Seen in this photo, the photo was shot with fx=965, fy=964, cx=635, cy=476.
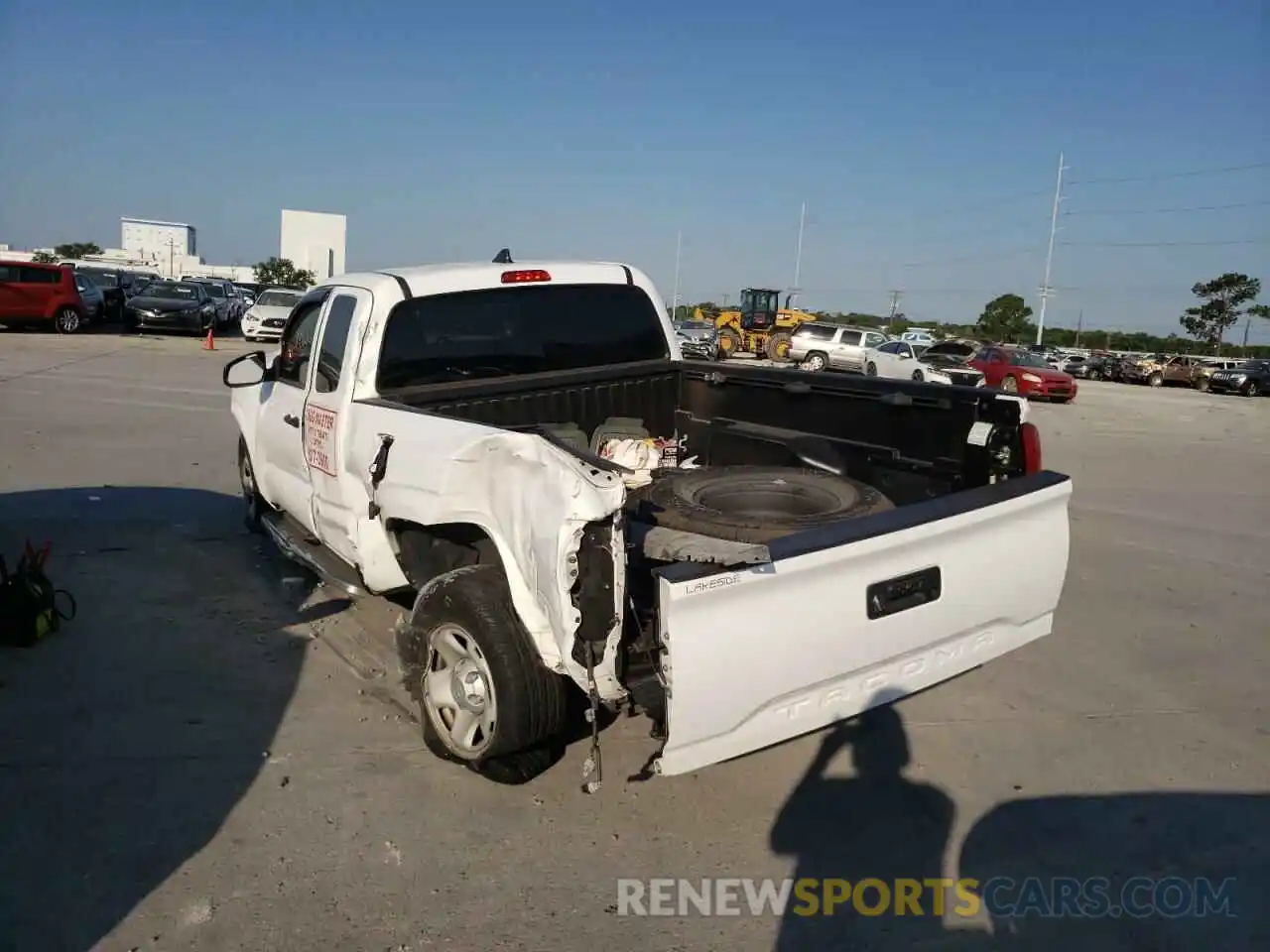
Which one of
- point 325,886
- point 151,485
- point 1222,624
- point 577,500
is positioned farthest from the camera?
point 151,485

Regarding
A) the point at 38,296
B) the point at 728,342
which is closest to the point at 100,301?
the point at 38,296

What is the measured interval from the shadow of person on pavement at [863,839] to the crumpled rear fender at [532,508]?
93 cm

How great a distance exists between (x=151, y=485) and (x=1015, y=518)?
767cm

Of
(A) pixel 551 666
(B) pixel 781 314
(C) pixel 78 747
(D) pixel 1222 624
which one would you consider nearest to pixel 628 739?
(A) pixel 551 666

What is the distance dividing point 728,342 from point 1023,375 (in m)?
17.9

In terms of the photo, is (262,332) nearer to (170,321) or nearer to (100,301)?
(170,321)

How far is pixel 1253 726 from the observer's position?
4.42 meters

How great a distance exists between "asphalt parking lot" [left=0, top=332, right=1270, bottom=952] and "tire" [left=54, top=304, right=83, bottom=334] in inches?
943

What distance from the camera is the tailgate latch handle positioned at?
3178 mm

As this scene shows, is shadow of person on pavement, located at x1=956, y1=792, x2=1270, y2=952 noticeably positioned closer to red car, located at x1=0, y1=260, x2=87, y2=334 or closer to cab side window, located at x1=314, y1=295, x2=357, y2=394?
cab side window, located at x1=314, y1=295, x2=357, y2=394

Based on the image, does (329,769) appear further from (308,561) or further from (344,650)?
(308,561)

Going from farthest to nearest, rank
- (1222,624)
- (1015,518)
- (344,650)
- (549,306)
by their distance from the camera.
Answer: (1222,624) < (549,306) < (344,650) < (1015,518)

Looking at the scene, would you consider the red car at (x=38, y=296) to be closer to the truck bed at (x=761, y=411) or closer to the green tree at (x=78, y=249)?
the truck bed at (x=761, y=411)

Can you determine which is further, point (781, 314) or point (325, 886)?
point (781, 314)
